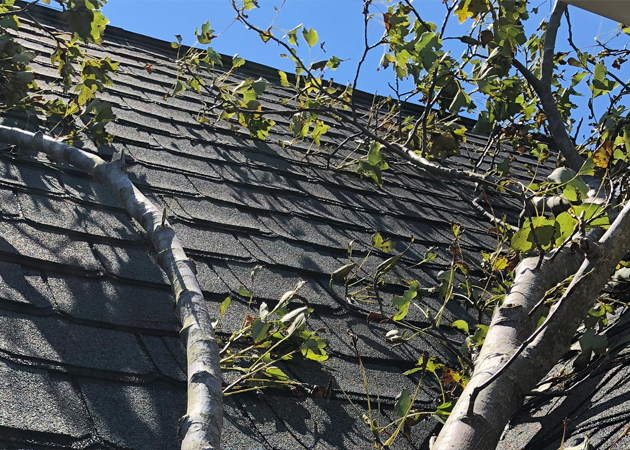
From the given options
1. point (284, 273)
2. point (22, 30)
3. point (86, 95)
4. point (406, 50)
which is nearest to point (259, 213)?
point (284, 273)

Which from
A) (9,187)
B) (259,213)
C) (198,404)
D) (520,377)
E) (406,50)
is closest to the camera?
(198,404)

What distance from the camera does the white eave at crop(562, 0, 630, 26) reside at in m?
1.37

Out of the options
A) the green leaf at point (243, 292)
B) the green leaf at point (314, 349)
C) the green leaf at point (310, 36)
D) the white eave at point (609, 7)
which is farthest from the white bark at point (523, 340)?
the green leaf at point (310, 36)

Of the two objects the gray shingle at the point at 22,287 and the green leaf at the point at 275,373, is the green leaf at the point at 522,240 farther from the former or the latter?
the gray shingle at the point at 22,287

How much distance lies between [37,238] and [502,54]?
1984mm

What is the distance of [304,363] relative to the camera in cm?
183

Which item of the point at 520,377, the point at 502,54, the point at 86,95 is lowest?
the point at 520,377

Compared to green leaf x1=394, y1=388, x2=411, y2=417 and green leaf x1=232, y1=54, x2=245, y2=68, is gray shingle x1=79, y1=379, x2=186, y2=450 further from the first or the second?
green leaf x1=232, y1=54, x2=245, y2=68

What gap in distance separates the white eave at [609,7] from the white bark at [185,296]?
1.13m

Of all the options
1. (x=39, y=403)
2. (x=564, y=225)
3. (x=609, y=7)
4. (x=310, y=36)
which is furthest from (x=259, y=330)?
(x=310, y=36)

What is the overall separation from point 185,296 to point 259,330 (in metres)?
0.25

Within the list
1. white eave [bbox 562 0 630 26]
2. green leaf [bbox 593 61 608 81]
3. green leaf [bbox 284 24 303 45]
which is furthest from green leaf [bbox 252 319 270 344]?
green leaf [bbox 284 24 303 45]

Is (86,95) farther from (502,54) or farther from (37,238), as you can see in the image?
(502,54)

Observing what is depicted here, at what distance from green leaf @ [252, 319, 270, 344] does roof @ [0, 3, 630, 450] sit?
0.45 ft
